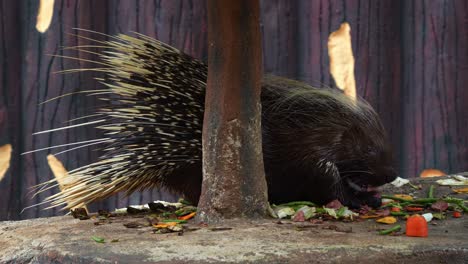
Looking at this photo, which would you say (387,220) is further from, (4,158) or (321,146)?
(4,158)

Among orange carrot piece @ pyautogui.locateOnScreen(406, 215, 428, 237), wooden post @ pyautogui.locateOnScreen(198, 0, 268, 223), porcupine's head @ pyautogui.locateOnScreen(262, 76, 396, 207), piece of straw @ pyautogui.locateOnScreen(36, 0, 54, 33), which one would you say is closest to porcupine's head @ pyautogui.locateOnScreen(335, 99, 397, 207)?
porcupine's head @ pyautogui.locateOnScreen(262, 76, 396, 207)

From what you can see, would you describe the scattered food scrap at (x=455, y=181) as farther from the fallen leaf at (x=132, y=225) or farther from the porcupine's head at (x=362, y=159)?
the fallen leaf at (x=132, y=225)

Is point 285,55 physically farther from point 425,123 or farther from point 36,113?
point 36,113

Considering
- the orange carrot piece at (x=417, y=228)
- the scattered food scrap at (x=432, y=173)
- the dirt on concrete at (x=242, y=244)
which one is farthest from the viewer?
the scattered food scrap at (x=432, y=173)

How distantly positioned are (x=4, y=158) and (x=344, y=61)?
170 centimetres

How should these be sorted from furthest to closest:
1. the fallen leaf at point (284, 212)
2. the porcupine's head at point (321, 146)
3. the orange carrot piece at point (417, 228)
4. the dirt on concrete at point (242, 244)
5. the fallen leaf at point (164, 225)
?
1. the porcupine's head at point (321, 146)
2. the fallen leaf at point (284, 212)
3. the fallen leaf at point (164, 225)
4. the orange carrot piece at point (417, 228)
5. the dirt on concrete at point (242, 244)

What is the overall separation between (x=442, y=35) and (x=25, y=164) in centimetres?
209

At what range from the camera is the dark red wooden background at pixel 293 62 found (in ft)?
11.6

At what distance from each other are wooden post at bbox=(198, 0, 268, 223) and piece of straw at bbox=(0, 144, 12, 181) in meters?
1.63

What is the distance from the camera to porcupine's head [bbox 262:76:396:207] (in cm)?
263

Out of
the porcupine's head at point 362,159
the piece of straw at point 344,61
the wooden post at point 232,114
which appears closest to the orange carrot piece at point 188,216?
the wooden post at point 232,114

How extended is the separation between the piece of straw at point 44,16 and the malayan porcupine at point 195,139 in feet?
3.43

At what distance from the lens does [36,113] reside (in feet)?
11.7

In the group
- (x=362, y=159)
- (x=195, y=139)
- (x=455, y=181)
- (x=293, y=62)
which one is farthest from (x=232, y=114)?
(x=293, y=62)
